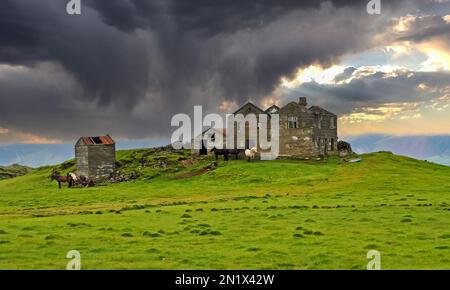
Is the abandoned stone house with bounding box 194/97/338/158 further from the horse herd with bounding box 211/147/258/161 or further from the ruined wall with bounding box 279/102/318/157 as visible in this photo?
the horse herd with bounding box 211/147/258/161

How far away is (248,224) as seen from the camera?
1412 inches

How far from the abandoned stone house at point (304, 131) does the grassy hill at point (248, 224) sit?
2163cm

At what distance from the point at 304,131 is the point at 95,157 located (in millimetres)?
39526

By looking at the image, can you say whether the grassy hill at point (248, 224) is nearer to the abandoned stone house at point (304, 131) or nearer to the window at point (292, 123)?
the abandoned stone house at point (304, 131)

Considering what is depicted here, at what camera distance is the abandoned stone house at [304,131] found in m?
100

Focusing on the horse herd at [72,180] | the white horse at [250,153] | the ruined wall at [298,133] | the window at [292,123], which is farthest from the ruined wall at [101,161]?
the window at [292,123]

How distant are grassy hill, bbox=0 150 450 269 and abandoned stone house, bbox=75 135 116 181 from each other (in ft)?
79.0

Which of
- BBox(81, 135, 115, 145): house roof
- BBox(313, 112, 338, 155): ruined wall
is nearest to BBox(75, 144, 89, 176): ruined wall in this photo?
BBox(81, 135, 115, 145): house roof

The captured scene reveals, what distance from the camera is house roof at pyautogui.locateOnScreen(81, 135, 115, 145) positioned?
101562 mm

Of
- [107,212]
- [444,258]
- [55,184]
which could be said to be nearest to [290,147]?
[55,184]

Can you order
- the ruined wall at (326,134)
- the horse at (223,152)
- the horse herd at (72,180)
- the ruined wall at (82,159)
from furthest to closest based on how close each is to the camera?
1. the ruined wall at (326,134)
2. the horse at (223,152)
3. the ruined wall at (82,159)
4. the horse herd at (72,180)

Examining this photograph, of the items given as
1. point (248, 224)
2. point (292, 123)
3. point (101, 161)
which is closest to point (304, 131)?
point (292, 123)

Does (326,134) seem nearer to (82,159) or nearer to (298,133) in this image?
(298,133)

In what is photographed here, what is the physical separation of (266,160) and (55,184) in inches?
1597
